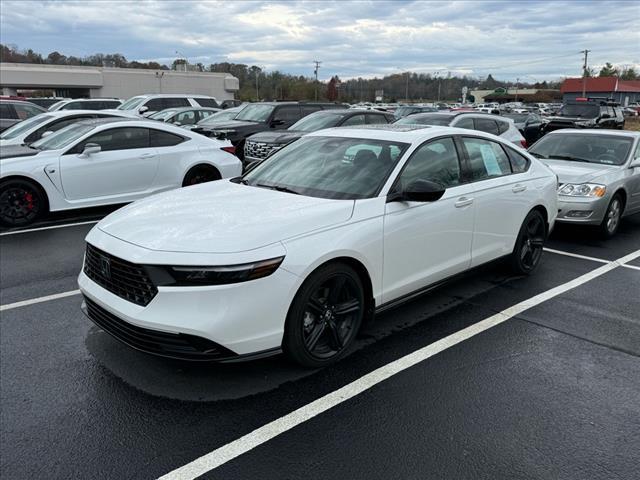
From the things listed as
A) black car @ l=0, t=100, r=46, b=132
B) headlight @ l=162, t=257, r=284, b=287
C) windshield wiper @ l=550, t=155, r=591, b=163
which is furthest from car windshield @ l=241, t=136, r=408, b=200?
black car @ l=0, t=100, r=46, b=132

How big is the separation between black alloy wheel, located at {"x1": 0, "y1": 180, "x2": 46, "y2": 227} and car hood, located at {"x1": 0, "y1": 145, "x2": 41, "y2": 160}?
0.44 meters

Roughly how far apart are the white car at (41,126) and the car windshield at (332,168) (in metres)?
6.25

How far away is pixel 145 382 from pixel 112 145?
5854 millimetres

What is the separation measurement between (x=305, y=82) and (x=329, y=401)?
3995 inches

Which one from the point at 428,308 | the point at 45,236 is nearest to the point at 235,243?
the point at 428,308


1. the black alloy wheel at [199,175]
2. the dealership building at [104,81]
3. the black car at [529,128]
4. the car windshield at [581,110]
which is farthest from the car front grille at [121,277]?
the dealership building at [104,81]

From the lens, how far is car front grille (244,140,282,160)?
35.4 ft

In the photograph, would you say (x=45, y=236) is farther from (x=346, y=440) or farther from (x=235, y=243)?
(x=346, y=440)

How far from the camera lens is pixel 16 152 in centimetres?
800

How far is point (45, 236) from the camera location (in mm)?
7395

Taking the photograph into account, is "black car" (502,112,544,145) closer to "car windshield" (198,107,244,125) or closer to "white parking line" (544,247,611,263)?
"car windshield" (198,107,244,125)

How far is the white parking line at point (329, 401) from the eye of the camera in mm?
2758

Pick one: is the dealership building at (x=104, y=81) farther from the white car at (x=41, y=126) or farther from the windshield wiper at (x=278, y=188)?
the windshield wiper at (x=278, y=188)

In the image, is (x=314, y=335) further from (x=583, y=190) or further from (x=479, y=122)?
(x=479, y=122)
